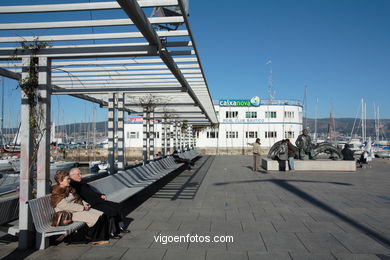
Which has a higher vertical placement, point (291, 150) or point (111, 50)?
point (111, 50)

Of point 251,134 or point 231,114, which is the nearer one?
point 251,134

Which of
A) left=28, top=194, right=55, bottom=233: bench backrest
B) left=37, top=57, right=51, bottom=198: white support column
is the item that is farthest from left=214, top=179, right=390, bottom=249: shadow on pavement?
left=37, top=57, right=51, bottom=198: white support column

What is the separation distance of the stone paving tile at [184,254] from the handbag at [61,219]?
5.27 ft

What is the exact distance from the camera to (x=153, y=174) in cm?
1162

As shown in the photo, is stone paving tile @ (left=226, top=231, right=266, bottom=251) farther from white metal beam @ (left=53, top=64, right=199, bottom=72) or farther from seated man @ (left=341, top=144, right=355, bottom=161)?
seated man @ (left=341, top=144, right=355, bottom=161)

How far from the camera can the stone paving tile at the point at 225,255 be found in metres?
4.28

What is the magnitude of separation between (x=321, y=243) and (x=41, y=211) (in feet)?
13.8

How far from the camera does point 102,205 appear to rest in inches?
215

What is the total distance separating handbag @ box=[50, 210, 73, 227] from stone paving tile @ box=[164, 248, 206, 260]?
1.61 m

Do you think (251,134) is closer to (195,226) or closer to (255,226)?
(255,226)

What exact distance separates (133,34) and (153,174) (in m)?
6.82

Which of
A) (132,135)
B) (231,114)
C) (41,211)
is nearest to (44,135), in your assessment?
(41,211)

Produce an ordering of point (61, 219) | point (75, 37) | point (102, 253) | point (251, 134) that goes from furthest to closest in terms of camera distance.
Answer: point (251, 134)
point (75, 37)
point (61, 219)
point (102, 253)

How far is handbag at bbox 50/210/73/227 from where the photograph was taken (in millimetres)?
4824
